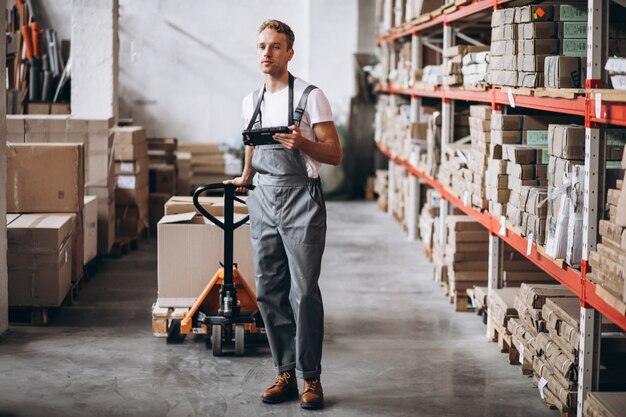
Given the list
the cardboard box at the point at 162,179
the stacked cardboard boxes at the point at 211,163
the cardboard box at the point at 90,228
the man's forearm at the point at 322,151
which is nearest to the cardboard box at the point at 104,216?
the cardboard box at the point at 90,228

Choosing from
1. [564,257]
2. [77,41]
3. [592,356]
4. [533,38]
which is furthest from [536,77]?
[77,41]

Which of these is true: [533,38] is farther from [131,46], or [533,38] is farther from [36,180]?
[131,46]

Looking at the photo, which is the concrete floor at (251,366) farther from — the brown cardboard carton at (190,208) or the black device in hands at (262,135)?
the black device in hands at (262,135)

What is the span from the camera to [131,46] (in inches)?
628

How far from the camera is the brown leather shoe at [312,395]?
205 inches

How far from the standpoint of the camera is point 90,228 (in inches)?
355

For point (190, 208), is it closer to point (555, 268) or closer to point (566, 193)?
point (555, 268)

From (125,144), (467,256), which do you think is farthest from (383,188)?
(467,256)

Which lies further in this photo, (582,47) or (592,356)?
(582,47)

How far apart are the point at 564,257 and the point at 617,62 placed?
124 centimetres

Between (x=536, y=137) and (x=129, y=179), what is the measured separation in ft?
17.4

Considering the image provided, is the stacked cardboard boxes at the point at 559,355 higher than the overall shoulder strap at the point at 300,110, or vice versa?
the overall shoulder strap at the point at 300,110

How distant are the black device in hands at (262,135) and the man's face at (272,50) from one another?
33 cm

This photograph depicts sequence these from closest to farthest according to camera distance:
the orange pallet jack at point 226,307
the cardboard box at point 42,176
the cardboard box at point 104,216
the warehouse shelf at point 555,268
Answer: the warehouse shelf at point 555,268 < the orange pallet jack at point 226,307 < the cardboard box at point 42,176 < the cardboard box at point 104,216
